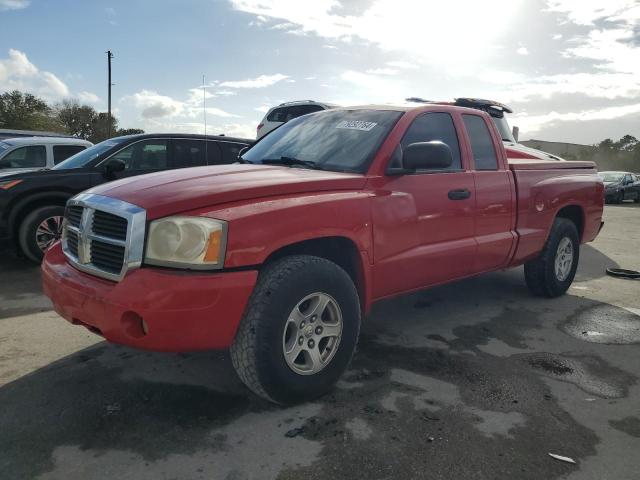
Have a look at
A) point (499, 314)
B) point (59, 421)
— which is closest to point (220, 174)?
point (59, 421)

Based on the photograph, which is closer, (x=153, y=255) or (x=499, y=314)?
(x=153, y=255)

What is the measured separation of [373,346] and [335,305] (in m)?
0.98

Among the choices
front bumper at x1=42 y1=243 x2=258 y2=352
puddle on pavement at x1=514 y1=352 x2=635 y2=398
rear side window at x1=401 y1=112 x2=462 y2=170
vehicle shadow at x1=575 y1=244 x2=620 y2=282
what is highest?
Answer: rear side window at x1=401 y1=112 x2=462 y2=170

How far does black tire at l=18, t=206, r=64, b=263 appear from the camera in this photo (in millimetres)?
6172

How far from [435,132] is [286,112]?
8.07m

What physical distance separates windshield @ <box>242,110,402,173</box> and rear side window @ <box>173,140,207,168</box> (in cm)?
314

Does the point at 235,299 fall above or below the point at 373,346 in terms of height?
above

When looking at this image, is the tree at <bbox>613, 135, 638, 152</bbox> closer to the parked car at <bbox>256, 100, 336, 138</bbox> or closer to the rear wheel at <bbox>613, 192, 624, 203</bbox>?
the rear wheel at <bbox>613, 192, 624, 203</bbox>

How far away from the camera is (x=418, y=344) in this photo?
12.4 feet

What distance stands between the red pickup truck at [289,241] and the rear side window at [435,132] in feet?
0.04

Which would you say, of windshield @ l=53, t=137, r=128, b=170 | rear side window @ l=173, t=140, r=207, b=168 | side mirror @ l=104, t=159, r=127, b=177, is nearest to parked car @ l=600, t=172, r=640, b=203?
rear side window @ l=173, t=140, r=207, b=168

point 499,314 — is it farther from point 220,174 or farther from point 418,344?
point 220,174

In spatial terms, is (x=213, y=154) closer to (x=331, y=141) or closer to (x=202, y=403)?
(x=331, y=141)

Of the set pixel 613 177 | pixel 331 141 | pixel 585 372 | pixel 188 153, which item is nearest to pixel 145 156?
pixel 188 153
